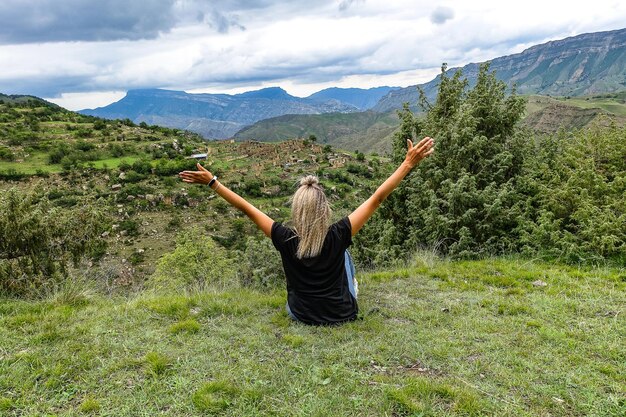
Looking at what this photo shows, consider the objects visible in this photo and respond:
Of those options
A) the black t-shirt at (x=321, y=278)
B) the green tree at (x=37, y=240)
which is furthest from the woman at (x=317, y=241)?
the green tree at (x=37, y=240)

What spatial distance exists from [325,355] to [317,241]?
1404 mm

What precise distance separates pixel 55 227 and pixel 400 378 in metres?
9.61

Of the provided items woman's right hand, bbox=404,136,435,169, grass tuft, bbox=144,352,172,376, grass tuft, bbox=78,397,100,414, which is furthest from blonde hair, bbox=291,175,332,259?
grass tuft, bbox=78,397,100,414

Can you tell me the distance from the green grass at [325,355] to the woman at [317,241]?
0.97 feet

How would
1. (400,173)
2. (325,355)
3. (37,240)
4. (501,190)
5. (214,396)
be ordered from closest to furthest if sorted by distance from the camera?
(214,396), (325,355), (400,173), (37,240), (501,190)

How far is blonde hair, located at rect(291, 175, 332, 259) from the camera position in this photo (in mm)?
4621

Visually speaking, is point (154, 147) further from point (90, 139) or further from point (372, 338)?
point (372, 338)

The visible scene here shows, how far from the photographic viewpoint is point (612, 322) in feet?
15.9

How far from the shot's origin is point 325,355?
4.37 m

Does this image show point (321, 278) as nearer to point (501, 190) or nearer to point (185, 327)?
point (185, 327)

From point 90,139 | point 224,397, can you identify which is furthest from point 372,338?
point 90,139

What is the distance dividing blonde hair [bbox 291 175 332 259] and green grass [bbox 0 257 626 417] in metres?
1.23

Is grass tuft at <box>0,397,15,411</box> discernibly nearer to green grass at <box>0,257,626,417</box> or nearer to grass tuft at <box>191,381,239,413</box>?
green grass at <box>0,257,626,417</box>

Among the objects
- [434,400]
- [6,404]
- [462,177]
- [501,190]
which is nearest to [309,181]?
[434,400]
